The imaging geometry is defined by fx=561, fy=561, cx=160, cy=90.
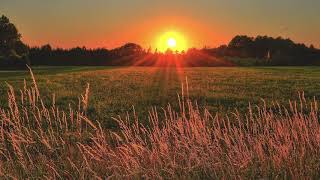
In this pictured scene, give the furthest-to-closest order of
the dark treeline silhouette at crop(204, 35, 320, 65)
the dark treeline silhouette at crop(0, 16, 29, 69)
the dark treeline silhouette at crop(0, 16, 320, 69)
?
the dark treeline silhouette at crop(204, 35, 320, 65)
the dark treeline silhouette at crop(0, 16, 320, 69)
the dark treeline silhouette at crop(0, 16, 29, 69)

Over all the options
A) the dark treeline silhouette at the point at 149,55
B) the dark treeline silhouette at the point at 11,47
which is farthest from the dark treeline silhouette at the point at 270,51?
the dark treeline silhouette at the point at 11,47

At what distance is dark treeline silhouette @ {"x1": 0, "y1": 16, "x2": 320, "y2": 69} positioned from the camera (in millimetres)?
90438

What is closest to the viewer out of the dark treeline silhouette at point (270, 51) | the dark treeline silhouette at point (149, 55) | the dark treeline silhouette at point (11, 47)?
the dark treeline silhouette at point (11, 47)

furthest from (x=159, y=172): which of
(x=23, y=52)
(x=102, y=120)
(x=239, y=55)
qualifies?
(x=239, y=55)

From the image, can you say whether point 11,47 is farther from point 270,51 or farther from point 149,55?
point 270,51

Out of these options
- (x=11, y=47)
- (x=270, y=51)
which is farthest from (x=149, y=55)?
(x=11, y=47)

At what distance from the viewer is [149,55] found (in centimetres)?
11088

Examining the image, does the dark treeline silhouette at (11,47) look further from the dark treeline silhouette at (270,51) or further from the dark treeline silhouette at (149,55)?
the dark treeline silhouette at (270,51)

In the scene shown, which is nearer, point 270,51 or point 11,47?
point 11,47

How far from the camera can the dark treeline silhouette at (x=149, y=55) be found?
90438mm

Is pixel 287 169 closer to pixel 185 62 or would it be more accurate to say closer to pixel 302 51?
pixel 185 62

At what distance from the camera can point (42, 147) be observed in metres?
9.81

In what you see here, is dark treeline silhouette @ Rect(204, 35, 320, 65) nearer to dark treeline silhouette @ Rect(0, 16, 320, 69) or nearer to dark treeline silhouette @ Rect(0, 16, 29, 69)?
dark treeline silhouette @ Rect(0, 16, 320, 69)

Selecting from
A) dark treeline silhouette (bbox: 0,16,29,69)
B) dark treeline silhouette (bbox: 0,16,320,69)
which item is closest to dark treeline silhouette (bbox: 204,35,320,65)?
dark treeline silhouette (bbox: 0,16,320,69)
